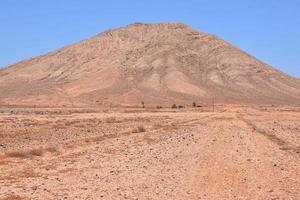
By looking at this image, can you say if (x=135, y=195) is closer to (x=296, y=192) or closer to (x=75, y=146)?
(x=296, y=192)

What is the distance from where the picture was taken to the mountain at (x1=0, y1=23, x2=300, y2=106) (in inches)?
5728

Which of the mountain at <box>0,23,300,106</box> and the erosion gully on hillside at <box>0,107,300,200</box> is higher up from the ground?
the mountain at <box>0,23,300,106</box>

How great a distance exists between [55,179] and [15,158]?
659 cm

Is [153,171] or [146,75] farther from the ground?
[146,75]

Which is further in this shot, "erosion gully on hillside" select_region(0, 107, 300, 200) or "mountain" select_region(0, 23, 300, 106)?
"mountain" select_region(0, 23, 300, 106)

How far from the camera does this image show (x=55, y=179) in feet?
56.9

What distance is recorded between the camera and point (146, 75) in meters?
164

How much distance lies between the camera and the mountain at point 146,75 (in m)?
146

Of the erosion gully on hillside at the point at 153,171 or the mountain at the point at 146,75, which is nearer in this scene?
the erosion gully on hillside at the point at 153,171

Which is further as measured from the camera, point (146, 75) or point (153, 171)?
point (146, 75)

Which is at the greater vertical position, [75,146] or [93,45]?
[93,45]

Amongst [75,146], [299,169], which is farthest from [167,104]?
[299,169]

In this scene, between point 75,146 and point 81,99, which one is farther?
point 81,99

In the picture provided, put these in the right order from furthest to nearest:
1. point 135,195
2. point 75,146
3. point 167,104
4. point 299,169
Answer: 1. point 167,104
2. point 75,146
3. point 299,169
4. point 135,195
